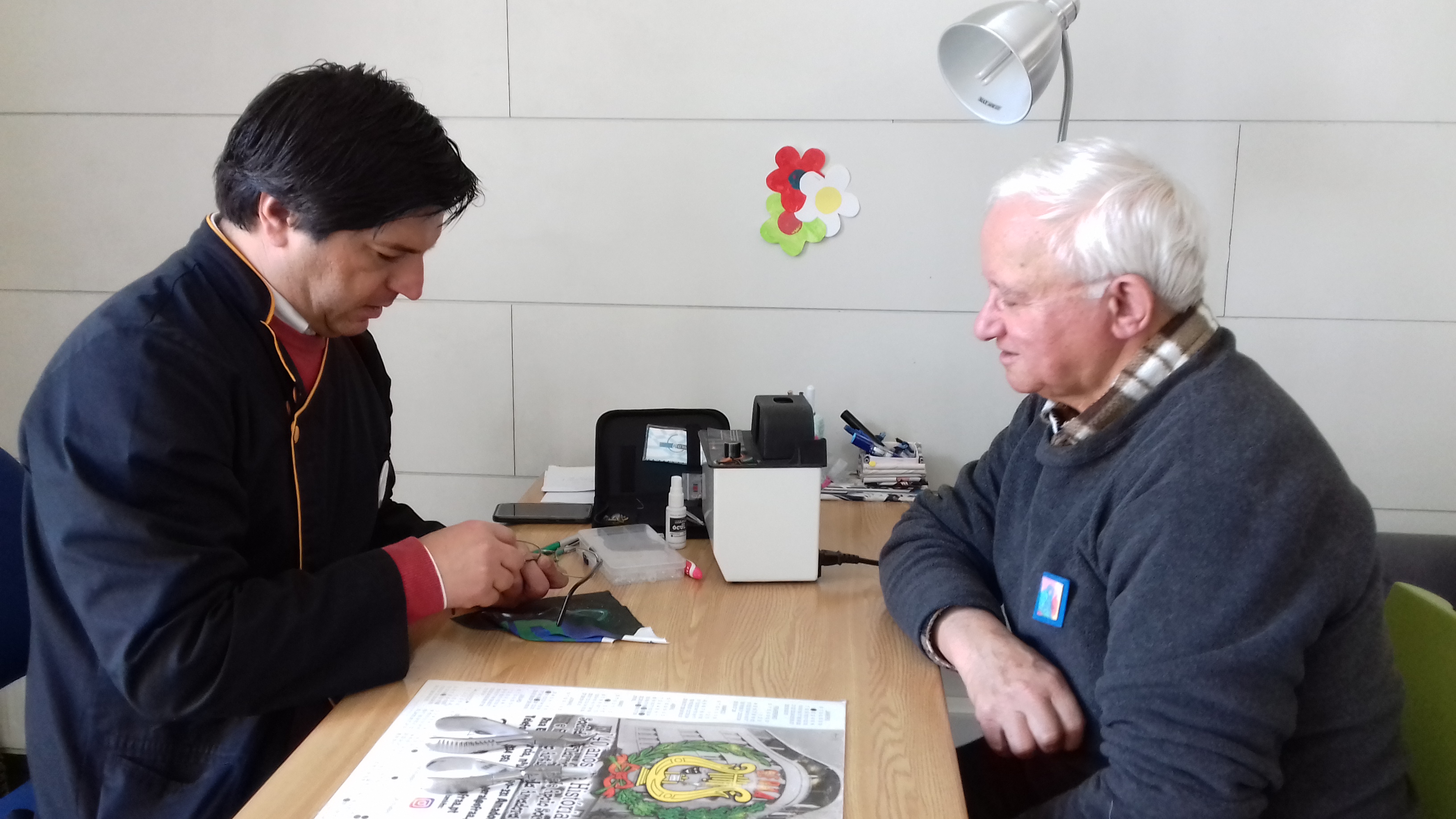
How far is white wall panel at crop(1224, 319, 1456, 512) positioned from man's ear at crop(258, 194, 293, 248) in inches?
73.4

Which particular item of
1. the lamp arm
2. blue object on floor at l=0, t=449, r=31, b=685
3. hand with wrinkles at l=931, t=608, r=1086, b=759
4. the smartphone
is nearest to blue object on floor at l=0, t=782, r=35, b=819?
blue object on floor at l=0, t=449, r=31, b=685

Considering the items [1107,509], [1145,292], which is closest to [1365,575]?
[1107,509]

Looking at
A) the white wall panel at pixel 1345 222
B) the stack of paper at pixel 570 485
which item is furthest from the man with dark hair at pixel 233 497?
the white wall panel at pixel 1345 222

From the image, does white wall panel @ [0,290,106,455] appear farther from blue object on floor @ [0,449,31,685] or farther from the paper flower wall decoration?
the paper flower wall decoration

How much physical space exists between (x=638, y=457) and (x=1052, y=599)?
95cm

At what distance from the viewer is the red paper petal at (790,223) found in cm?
222

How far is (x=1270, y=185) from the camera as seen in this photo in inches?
83.0

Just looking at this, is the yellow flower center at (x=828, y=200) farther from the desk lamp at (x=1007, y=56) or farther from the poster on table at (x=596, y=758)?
the poster on table at (x=596, y=758)

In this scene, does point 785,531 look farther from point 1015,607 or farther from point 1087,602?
point 1087,602

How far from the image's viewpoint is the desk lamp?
1.68 m

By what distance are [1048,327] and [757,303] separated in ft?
3.73

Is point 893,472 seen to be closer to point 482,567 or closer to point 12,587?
point 482,567

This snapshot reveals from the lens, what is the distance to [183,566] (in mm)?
1027

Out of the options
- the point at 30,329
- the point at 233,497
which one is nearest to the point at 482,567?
the point at 233,497
